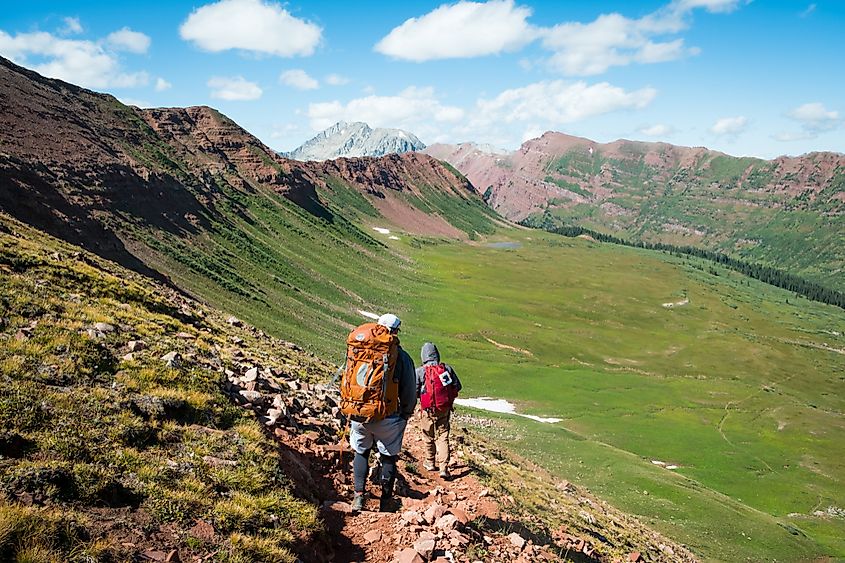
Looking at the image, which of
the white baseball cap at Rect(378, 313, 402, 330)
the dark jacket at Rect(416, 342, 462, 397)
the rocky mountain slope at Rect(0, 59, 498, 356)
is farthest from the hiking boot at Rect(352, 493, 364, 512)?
the rocky mountain slope at Rect(0, 59, 498, 356)

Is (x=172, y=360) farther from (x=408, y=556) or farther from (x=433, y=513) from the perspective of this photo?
(x=408, y=556)

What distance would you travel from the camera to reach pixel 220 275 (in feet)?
271

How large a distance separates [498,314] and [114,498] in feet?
419

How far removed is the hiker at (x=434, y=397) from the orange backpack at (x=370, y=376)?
15.6ft

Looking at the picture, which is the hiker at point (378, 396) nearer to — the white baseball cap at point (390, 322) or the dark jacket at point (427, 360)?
the white baseball cap at point (390, 322)

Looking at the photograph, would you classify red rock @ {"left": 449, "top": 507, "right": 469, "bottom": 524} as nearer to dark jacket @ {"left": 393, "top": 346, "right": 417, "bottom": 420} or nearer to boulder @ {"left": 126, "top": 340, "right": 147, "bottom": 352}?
dark jacket @ {"left": 393, "top": 346, "right": 417, "bottom": 420}

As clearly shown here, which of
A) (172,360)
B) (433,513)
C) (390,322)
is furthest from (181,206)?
(433,513)

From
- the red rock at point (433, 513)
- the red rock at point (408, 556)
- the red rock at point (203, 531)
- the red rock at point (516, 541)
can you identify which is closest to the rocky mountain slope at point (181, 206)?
the red rock at point (203, 531)

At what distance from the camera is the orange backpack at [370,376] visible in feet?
35.4

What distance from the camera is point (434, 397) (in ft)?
51.8

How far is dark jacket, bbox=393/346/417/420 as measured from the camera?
37.2 feet

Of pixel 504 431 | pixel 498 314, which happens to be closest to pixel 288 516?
pixel 504 431

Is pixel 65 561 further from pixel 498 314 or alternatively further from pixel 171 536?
pixel 498 314

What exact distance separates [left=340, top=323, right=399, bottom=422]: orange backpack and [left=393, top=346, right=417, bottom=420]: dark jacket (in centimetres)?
39
